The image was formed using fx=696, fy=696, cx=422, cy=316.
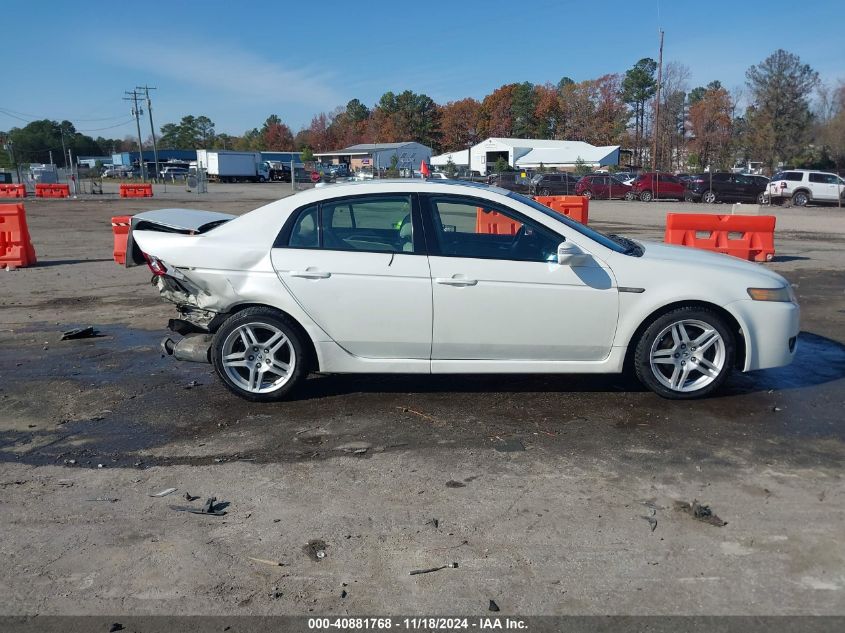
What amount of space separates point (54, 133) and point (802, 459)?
147200mm

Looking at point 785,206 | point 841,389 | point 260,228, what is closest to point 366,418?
point 260,228

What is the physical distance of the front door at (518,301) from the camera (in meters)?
4.96

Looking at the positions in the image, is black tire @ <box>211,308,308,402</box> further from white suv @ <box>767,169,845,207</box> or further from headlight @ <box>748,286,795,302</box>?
white suv @ <box>767,169,845,207</box>

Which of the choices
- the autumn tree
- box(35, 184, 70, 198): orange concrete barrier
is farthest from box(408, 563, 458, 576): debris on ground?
the autumn tree

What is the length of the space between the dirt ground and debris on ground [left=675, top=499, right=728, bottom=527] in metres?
0.05

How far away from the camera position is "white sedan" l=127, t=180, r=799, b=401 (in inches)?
196

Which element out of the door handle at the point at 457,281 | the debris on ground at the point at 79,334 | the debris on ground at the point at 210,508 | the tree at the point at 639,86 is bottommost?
the debris on ground at the point at 210,508

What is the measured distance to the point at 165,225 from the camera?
554cm

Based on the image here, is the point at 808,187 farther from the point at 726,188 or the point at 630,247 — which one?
the point at 630,247

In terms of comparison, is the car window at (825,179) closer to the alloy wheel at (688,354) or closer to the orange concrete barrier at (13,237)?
the alloy wheel at (688,354)

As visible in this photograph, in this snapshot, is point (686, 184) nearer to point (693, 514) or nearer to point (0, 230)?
point (0, 230)

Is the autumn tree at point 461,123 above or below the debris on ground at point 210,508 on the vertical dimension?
above

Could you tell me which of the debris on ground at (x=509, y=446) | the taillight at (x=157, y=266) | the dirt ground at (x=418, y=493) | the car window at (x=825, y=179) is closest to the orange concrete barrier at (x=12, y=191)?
the dirt ground at (x=418, y=493)

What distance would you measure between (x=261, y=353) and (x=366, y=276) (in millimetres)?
996
